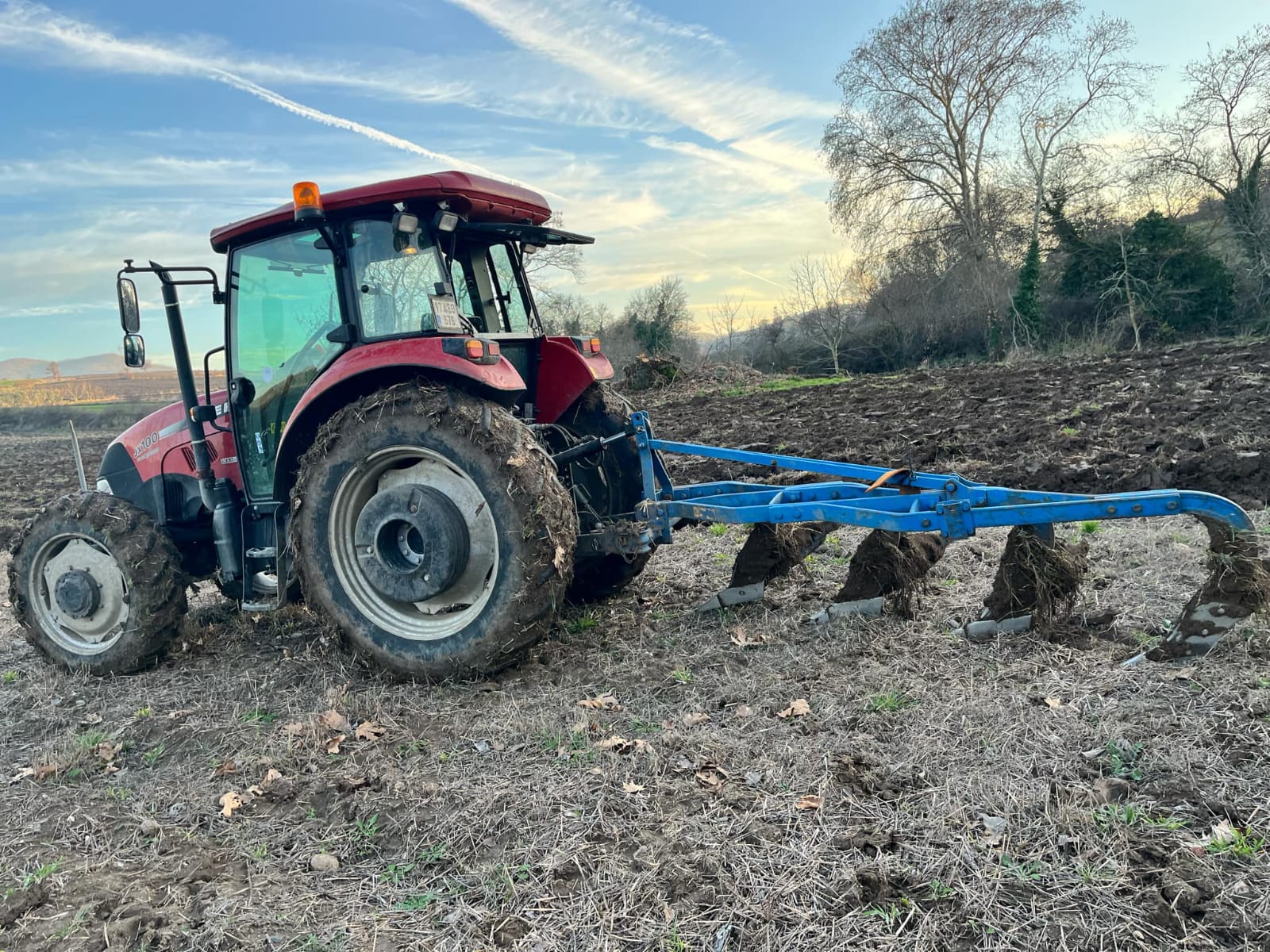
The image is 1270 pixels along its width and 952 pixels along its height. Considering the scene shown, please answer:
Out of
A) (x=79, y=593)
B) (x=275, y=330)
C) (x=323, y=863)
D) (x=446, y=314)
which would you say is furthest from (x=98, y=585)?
(x=323, y=863)

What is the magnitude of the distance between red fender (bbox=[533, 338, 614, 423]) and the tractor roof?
2.41 feet

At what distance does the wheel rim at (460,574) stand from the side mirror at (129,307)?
5.33 ft

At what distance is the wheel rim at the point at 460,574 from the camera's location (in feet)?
13.0

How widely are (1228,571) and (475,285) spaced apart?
390 cm

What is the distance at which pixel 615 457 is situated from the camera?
493cm

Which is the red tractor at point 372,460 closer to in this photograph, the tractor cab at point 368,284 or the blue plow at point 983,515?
the tractor cab at point 368,284

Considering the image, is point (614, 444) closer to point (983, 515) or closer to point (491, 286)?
Result: point (491, 286)

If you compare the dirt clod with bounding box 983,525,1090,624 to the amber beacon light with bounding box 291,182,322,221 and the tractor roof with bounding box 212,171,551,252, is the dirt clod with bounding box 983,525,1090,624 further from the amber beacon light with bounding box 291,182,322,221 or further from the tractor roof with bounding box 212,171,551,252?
the amber beacon light with bounding box 291,182,322,221

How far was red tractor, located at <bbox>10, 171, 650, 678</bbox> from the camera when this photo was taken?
12.5 feet

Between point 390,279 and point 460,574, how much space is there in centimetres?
156

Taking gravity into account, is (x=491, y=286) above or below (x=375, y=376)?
above

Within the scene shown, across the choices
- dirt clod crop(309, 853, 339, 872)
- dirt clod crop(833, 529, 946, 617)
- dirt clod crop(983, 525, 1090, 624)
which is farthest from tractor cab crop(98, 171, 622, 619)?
dirt clod crop(983, 525, 1090, 624)

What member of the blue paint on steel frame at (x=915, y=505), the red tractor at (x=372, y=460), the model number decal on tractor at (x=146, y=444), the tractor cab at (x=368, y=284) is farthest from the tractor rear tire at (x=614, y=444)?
the model number decal on tractor at (x=146, y=444)

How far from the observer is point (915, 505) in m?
3.64
